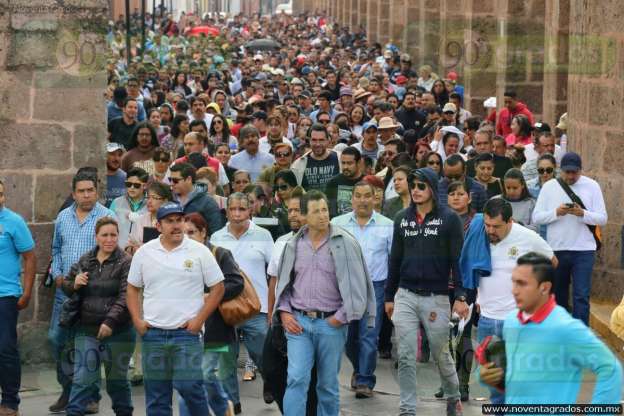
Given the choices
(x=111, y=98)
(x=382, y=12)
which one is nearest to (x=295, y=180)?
(x=111, y=98)

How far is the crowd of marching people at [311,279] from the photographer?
902 cm

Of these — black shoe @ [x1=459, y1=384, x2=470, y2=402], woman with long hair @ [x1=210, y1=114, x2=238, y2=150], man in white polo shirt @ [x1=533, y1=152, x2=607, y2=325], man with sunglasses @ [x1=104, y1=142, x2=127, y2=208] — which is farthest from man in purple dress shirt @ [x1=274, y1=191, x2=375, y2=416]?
woman with long hair @ [x1=210, y1=114, x2=238, y2=150]

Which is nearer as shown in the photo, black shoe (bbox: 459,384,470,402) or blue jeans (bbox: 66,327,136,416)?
blue jeans (bbox: 66,327,136,416)

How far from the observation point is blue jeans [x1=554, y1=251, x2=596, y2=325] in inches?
468

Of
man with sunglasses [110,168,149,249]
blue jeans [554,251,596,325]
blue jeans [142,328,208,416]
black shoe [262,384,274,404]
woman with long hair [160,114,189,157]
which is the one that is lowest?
black shoe [262,384,274,404]

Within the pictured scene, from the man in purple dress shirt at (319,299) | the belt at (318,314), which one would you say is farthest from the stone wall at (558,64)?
the belt at (318,314)

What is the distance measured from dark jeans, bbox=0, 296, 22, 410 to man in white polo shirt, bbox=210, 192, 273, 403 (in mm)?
1536

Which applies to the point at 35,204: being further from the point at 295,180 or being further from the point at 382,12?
the point at 382,12

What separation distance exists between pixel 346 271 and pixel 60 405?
240cm

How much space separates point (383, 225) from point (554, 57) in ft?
24.7

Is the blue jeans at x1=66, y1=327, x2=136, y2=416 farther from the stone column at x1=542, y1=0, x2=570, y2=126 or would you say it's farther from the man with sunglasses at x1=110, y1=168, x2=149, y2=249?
the stone column at x1=542, y1=0, x2=570, y2=126

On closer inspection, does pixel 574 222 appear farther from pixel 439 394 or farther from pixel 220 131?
pixel 220 131

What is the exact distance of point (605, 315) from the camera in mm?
12492

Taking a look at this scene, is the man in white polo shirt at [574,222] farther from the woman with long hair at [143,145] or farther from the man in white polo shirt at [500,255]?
the woman with long hair at [143,145]
